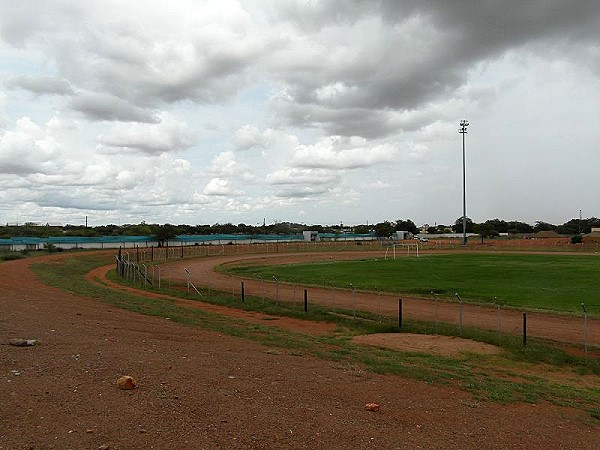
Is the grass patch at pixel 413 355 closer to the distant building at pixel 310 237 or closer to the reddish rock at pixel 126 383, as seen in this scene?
the reddish rock at pixel 126 383

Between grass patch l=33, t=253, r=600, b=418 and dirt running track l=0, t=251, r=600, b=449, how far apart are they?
1079 mm

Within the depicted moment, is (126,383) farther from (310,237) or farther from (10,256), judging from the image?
(310,237)

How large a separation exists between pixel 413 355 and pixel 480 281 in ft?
93.4

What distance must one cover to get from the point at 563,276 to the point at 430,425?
42853 mm

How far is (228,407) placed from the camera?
8742 mm

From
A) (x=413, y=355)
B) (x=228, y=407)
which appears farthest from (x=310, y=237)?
(x=228, y=407)

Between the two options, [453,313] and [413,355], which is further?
[453,313]

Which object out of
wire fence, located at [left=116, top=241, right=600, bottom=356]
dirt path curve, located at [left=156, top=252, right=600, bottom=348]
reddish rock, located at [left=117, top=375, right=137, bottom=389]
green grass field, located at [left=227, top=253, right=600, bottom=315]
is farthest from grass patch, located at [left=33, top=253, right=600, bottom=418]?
green grass field, located at [left=227, top=253, right=600, bottom=315]

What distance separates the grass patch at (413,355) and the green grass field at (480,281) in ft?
35.4

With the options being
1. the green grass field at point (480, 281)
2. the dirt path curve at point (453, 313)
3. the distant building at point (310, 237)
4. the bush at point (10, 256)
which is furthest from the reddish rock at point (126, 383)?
the distant building at point (310, 237)

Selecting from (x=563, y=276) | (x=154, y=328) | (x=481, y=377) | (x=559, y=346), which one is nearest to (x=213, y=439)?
(x=481, y=377)

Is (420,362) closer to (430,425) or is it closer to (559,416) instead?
(559,416)

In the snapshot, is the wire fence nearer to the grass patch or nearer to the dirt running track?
the grass patch

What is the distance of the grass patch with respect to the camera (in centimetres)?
1315
